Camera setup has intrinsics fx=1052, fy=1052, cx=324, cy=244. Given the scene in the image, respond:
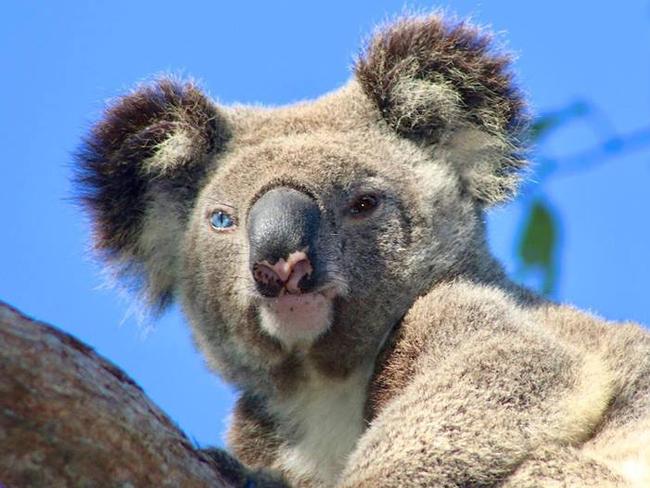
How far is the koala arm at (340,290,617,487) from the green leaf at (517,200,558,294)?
16.5 inches

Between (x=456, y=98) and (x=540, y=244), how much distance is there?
1786 millimetres

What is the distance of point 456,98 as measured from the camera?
464 cm

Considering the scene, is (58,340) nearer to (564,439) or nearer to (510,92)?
(564,439)

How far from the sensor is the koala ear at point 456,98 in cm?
460

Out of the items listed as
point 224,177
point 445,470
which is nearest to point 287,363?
point 224,177

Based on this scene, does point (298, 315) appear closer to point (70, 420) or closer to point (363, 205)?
point (363, 205)

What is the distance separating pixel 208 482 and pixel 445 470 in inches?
31.0

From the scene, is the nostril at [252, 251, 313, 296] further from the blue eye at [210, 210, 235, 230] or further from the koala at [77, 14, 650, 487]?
the blue eye at [210, 210, 235, 230]

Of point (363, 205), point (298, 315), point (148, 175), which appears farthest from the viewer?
point (148, 175)

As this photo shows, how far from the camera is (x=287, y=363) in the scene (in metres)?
4.15

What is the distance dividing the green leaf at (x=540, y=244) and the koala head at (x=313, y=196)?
100 cm

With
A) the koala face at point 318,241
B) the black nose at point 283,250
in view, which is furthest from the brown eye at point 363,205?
the black nose at point 283,250

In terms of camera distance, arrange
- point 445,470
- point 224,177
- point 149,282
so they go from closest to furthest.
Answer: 1. point 445,470
2. point 224,177
3. point 149,282

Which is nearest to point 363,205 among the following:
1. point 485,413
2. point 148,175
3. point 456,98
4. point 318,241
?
point 318,241
